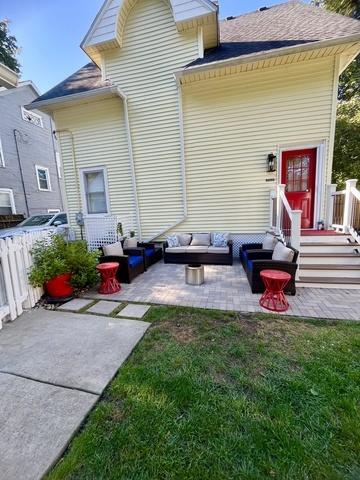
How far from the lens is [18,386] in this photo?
7.02 ft

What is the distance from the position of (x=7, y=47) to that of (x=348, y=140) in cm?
2033

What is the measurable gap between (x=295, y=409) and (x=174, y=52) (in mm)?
8024

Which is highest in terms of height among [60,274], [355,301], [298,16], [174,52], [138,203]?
[298,16]

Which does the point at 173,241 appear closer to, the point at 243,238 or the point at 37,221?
the point at 243,238

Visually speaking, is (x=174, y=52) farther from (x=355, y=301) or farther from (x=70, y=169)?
(x=355, y=301)

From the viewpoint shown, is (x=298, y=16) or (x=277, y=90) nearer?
(x=277, y=90)

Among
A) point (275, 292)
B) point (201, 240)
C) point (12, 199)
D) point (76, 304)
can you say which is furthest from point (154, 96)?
point (12, 199)

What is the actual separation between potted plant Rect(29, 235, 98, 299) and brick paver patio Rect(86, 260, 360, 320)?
0.42 meters

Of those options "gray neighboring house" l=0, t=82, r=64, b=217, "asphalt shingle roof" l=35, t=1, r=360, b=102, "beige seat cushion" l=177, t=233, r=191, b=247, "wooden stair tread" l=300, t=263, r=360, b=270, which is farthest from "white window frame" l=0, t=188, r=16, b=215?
"wooden stair tread" l=300, t=263, r=360, b=270

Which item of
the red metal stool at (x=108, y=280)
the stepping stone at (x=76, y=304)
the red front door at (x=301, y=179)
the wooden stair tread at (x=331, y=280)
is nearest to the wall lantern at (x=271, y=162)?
the red front door at (x=301, y=179)

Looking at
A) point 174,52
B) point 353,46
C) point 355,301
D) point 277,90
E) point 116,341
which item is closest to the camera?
point 116,341

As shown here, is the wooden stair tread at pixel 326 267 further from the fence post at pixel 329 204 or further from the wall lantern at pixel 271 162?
the wall lantern at pixel 271 162

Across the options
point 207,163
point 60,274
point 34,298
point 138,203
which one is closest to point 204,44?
point 207,163

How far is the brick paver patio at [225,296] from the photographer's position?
11.5 ft
